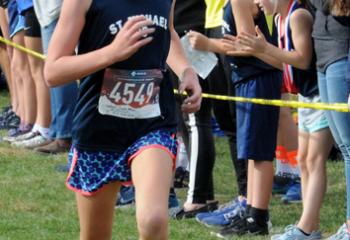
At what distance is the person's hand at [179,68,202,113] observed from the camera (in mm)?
4418

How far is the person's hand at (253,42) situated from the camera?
560 cm

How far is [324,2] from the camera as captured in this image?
5.26m

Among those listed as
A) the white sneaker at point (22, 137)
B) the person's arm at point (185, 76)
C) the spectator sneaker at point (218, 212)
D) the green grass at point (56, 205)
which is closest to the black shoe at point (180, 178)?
the green grass at point (56, 205)

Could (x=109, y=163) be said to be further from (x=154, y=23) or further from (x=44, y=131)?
(x=44, y=131)

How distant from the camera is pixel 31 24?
922cm

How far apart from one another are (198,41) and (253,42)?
69 cm

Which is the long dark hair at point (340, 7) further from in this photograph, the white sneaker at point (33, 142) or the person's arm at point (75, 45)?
the white sneaker at point (33, 142)

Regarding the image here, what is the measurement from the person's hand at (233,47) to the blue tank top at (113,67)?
1406 mm

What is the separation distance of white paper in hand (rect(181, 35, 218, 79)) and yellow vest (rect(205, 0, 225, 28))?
1.09 feet

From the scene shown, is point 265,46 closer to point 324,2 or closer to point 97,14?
point 324,2

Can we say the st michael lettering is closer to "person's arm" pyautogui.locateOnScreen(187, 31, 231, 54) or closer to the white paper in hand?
"person's arm" pyautogui.locateOnScreen(187, 31, 231, 54)

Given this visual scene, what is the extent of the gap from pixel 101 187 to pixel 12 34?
5736 mm

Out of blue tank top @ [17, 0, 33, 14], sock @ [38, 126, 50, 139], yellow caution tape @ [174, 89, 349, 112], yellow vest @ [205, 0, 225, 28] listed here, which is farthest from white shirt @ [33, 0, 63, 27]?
yellow caution tape @ [174, 89, 349, 112]

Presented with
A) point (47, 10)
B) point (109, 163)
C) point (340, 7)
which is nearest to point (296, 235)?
point (340, 7)
